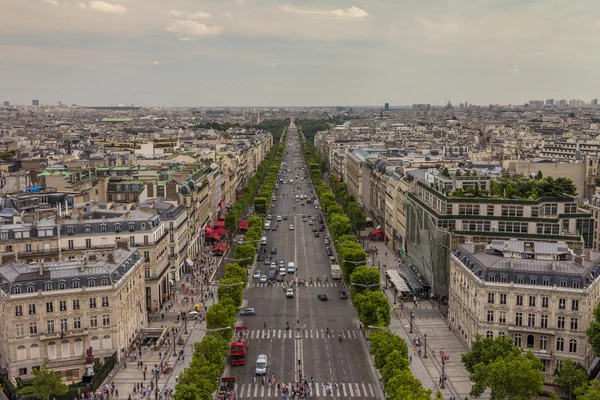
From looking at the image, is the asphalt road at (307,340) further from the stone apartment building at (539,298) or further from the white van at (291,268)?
the stone apartment building at (539,298)

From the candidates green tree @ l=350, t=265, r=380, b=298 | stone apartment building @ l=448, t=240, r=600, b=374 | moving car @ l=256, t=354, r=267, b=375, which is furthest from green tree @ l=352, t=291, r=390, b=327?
moving car @ l=256, t=354, r=267, b=375

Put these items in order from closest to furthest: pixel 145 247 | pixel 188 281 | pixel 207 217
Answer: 1. pixel 145 247
2. pixel 188 281
3. pixel 207 217

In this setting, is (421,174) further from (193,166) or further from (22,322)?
(22,322)

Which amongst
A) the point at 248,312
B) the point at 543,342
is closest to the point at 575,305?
the point at 543,342

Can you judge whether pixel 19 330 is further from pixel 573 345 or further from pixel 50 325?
pixel 573 345

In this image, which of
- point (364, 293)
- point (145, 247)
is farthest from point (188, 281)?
point (364, 293)
